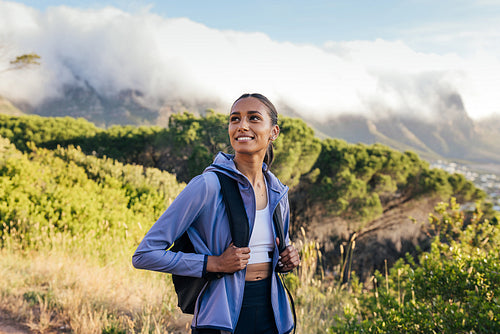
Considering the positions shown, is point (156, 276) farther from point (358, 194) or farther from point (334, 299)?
point (358, 194)

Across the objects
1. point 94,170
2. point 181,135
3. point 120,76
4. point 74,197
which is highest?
point 120,76

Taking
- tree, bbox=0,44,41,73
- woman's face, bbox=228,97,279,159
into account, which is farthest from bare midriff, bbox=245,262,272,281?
tree, bbox=0,44,41,73

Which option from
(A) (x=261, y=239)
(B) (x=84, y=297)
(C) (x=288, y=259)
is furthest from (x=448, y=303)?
(B) (x=84, y=297)

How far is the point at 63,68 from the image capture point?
188000 mm

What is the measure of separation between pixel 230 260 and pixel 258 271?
225mm

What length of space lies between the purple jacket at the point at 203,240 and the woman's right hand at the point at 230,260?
0.03 meters

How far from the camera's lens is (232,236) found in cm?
142

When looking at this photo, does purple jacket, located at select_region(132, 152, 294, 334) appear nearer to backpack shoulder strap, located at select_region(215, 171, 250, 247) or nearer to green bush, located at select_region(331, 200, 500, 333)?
backpack shoulder strap, located at select_region(215, 171, 250, 247)

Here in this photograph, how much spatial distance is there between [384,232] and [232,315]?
12876 millimetres

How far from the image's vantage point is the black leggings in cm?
151

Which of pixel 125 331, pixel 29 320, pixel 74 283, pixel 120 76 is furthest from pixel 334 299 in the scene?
pixel 120 76

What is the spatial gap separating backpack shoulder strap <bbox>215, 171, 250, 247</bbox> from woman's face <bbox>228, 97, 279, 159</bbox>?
175mm

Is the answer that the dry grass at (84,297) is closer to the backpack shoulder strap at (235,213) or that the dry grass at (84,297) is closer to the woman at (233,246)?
the woman at (233,246)

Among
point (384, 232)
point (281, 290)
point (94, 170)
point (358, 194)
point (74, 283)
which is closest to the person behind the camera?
point (281, 290)
